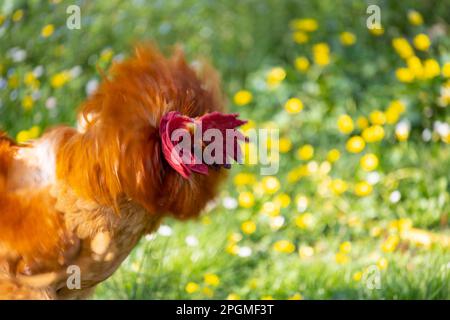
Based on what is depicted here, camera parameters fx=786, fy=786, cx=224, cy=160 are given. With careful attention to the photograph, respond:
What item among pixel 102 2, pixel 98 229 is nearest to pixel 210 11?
pixel 102 2

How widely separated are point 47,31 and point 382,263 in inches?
92.1

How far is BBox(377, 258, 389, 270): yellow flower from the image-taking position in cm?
347

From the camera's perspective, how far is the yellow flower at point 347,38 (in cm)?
508

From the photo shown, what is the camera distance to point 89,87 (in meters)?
4.52

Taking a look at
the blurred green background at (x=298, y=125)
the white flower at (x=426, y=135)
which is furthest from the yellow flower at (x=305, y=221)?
the white flower at (x=426, y=135)

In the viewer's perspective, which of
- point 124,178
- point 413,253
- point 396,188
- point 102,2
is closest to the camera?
point 124,178

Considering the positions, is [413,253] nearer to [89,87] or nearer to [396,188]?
[396,188]

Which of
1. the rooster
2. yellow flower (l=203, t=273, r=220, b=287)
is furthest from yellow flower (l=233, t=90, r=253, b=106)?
the rooster

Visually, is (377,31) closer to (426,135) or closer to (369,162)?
(426,135)

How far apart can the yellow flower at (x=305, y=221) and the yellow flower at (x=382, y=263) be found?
61 cm

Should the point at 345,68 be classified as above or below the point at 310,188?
above

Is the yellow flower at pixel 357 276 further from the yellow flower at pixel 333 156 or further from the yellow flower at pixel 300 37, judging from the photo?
the yellow flower at pixel 300 37
